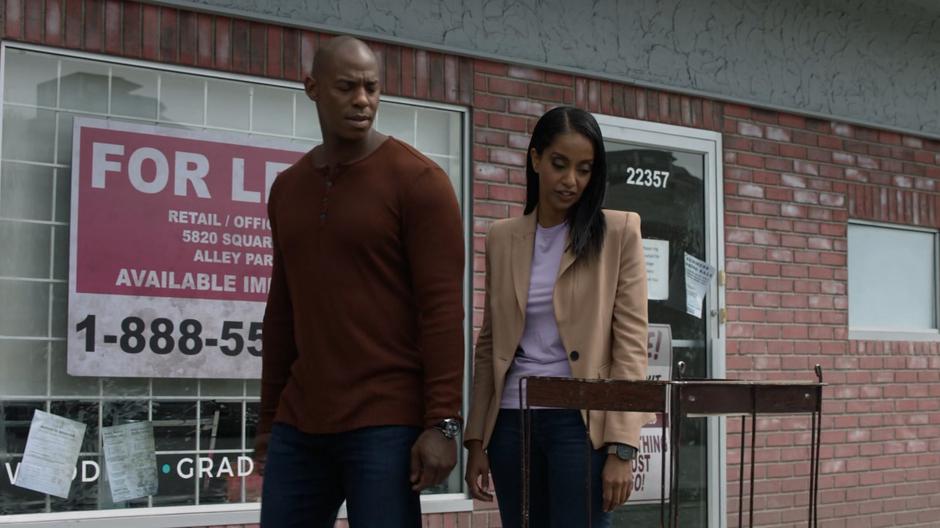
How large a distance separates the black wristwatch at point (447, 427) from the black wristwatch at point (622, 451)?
1.40ft

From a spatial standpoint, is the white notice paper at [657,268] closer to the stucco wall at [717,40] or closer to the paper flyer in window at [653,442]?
the paper flyer in window at [653,442]

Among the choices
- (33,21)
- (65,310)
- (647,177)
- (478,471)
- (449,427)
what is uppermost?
(33,21)

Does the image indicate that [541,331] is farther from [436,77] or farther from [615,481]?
[436,77]

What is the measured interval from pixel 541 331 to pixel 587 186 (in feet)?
1.33

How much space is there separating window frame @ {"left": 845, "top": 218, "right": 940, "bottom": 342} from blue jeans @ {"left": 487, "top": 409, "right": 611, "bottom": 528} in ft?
15.7

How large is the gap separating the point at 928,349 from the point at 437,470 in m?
5.93

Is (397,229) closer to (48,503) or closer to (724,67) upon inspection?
(48,503)

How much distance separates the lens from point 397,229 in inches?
112

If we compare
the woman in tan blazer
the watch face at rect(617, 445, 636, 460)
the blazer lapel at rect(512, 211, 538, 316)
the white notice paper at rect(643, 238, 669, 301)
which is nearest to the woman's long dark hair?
the woman in tan blazer

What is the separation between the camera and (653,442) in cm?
648

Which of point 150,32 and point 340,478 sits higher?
point 150,32

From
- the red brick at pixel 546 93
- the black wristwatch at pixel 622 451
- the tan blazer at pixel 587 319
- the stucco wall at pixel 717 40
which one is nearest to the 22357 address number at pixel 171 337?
the stucco wall at pixel 717 40

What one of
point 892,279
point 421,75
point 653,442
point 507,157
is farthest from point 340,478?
point 892,279

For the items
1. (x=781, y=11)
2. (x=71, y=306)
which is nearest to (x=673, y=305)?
(x=781, y=11)
